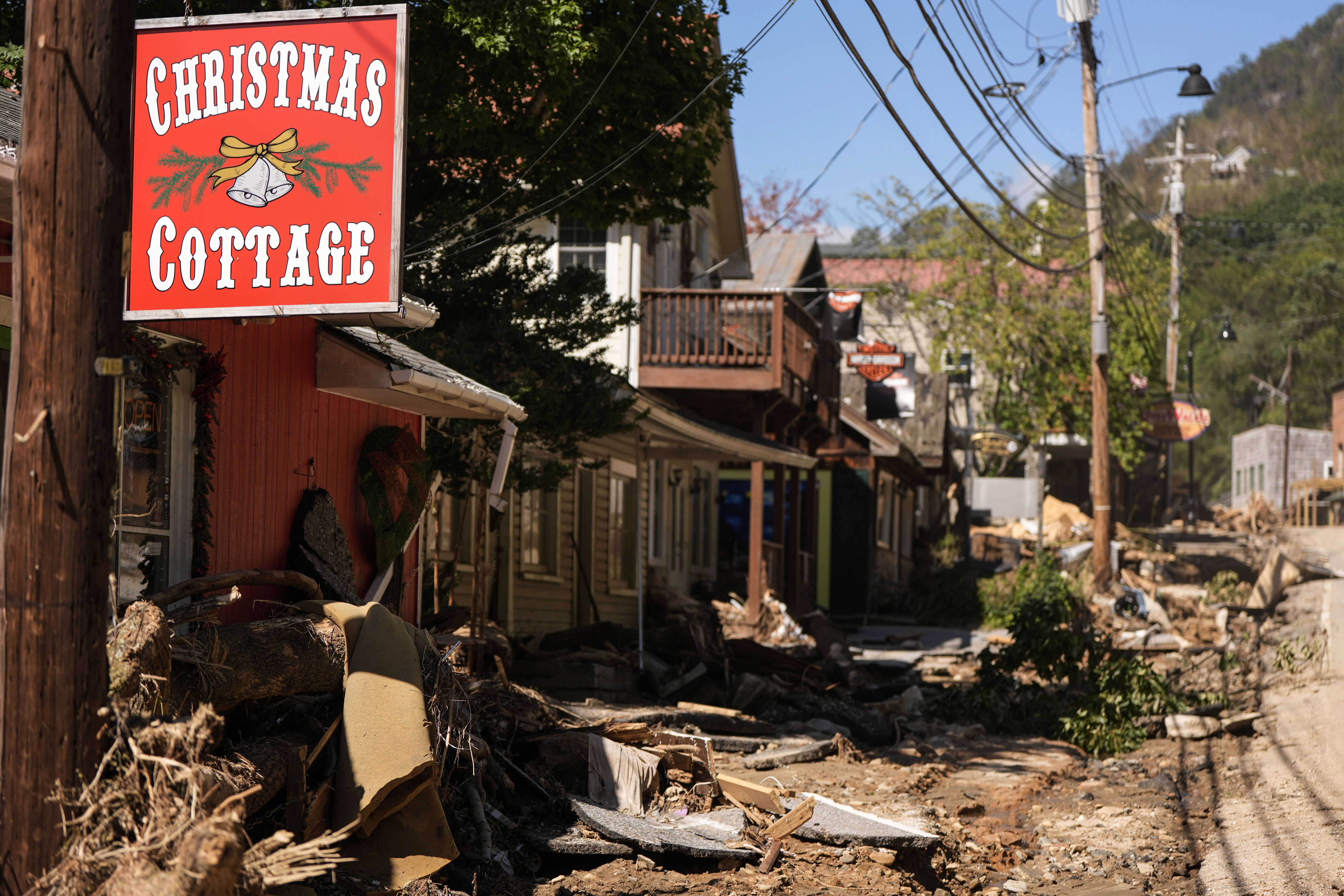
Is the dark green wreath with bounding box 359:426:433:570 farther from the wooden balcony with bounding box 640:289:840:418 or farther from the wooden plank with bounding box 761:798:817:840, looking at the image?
the wooden balcony with bounding box 640:289:840:418

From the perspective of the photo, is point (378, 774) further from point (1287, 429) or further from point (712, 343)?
point (1287, 429)

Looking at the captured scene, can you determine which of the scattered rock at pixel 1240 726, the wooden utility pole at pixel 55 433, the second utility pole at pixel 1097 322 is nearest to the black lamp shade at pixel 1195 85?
the second utility pole at pixel 1097 322

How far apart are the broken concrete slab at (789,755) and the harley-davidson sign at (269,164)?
679 centimetres

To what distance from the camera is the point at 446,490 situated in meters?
12.2

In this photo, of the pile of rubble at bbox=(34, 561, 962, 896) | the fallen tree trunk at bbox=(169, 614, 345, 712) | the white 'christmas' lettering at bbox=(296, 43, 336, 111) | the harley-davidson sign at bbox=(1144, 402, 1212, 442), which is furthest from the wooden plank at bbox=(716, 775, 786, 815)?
the harley-davidson sign at bbox=(1144, 402, 1212, 442)

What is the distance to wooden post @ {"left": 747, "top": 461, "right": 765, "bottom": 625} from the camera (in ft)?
63.9

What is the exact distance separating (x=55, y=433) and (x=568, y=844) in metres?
4.44

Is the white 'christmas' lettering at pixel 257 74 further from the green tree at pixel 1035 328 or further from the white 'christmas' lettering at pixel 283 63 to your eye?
the green tree at pixel 1035 328

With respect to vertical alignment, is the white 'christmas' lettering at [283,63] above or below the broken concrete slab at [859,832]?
above

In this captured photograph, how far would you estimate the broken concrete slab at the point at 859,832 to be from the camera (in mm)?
8438

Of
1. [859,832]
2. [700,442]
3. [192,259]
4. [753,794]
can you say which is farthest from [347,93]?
[700,442]

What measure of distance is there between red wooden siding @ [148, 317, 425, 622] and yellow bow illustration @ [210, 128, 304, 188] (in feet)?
5.16

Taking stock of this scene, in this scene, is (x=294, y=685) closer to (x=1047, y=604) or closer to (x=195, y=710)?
(x=195, y=710)

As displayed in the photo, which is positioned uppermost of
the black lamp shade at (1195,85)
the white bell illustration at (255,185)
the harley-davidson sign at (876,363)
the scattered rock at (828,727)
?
the black lamp shade at (1195,85)
